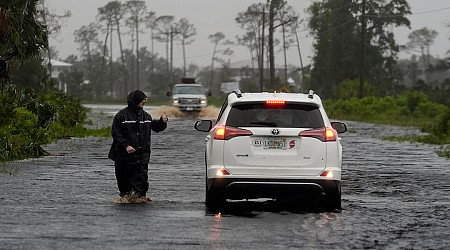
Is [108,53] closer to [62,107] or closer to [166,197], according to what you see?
[62,107]

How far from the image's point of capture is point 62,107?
35219mm

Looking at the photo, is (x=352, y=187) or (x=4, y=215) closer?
(x=4, y=215)

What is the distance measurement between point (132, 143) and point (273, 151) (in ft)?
7.23

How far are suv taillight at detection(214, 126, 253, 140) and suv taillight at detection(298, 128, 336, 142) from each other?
725 mm

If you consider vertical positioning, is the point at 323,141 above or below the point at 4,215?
above

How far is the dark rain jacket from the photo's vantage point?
14047mm

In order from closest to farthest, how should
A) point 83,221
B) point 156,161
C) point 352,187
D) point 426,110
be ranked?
point 83,221 → point 352,187 → point 156,161 → point 426,110

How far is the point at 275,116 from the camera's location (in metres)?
13.2

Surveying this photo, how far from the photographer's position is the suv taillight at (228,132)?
1298cm

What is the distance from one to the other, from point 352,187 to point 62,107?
1955 cm

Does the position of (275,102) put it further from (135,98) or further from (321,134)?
(135,98)

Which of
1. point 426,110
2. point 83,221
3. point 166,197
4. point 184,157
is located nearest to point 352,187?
point 166,197

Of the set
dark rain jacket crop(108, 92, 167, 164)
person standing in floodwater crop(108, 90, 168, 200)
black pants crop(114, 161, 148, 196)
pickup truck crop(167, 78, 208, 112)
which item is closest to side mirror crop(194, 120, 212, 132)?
person standing in floodwater crop(108, 90, 168, 200)

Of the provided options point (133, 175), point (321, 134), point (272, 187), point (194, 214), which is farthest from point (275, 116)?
point (133, 175)
